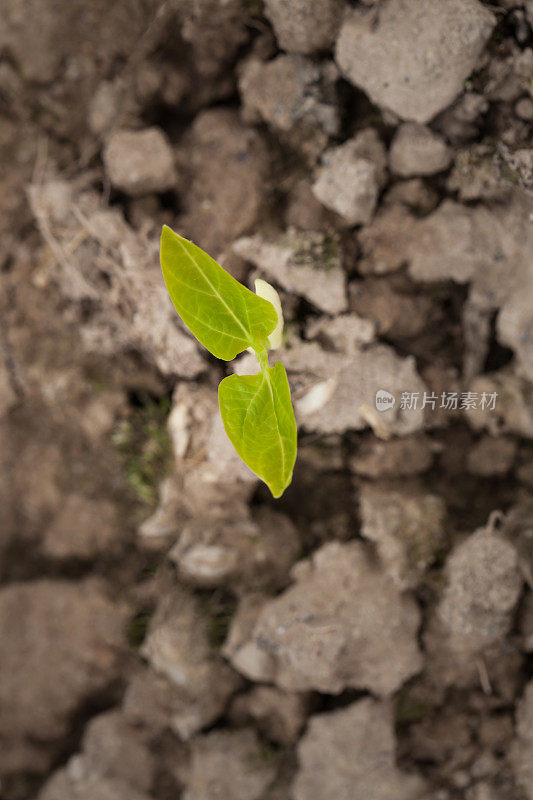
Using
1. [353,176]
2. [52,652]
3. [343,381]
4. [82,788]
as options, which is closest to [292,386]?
[343,381]

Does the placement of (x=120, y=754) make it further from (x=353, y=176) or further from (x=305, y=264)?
(x=353, y=176)

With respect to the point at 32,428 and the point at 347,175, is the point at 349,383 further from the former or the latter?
the point at 32,428

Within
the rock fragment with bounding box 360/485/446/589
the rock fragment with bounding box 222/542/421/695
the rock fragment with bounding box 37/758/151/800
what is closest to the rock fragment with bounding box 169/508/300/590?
the rock fragment with bounding box 222/542/421/695

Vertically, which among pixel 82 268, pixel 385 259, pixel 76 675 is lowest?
pixel 76 675

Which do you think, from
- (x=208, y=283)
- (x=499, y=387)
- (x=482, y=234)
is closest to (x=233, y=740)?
(x=499, y=387)

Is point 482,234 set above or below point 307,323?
above

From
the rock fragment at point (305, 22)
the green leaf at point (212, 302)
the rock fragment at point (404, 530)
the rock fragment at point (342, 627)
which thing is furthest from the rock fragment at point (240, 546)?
the rock fragment at point (305, 22)

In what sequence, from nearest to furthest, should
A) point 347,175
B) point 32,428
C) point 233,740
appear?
1. point 347,175
2. point 233,740
3. point 32,428
